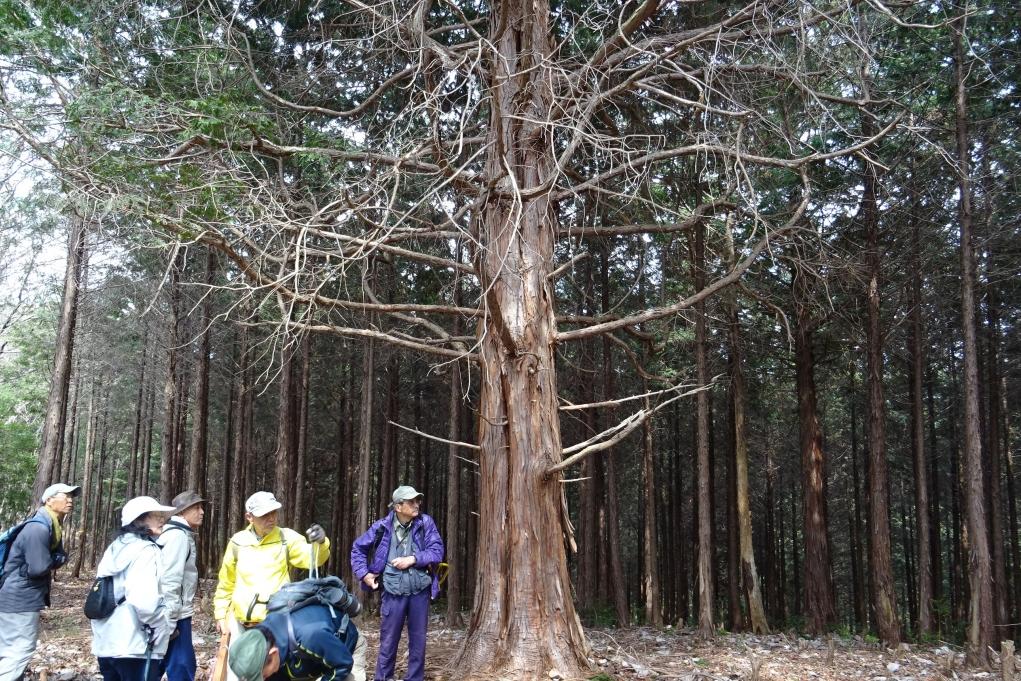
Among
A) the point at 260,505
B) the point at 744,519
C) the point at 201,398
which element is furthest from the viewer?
the point at 201,398

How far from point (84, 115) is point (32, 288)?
10943mm

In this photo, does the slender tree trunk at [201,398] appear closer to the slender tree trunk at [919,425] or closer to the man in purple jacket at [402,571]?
the man in purple jacket at [402,571]

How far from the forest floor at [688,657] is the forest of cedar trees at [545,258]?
0.89 m

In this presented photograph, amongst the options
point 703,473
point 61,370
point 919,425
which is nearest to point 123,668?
point 61,370

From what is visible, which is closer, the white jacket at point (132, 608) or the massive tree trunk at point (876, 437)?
the white jacket at point (132, 608)

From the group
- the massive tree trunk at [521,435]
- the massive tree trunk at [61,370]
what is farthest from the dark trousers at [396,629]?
the massive tree trunk at [61,370]

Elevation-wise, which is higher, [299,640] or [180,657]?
[299,640]

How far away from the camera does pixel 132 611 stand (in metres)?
5.50

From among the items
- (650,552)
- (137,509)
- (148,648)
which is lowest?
(650,552)

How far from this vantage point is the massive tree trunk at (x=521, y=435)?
725cm

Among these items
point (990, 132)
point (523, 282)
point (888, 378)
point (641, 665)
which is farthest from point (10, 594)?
point (888, 378)

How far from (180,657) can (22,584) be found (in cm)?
146

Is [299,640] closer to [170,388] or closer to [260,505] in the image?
[260,505]

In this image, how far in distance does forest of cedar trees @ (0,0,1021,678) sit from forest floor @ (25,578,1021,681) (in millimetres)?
891
